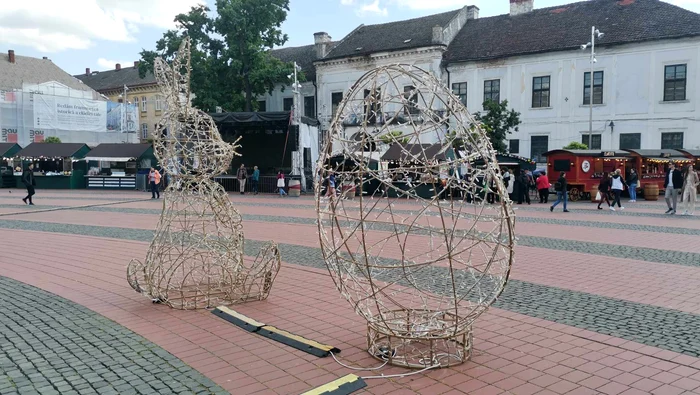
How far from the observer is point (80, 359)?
4.65 meters

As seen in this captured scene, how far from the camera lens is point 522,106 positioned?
32438 millimetres

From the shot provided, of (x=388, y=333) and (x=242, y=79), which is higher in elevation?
(x=242, y=79)

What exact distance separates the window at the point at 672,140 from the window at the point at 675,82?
73.0 inches

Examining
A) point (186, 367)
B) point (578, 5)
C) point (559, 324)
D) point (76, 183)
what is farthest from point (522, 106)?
point (186, 367)

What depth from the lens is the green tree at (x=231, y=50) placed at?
3394 centimetres

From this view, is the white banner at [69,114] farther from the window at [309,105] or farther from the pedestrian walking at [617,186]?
the pedestrian walking at [617,186]

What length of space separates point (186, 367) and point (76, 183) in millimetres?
32028

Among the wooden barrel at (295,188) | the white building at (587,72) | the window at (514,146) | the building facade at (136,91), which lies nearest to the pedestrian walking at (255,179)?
the wooden barrel at (295,188)

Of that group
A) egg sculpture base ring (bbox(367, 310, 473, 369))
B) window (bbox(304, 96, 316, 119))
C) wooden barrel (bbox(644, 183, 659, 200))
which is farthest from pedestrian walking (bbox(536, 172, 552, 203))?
window (bbox(304, 96, 316, 119))

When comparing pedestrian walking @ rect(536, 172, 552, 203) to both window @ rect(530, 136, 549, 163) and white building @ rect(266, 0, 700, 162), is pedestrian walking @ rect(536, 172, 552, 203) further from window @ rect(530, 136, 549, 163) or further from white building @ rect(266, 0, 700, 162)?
window @ rect(530, 136, 549, 163)

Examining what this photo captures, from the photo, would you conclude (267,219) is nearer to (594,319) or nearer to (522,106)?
(594,319)

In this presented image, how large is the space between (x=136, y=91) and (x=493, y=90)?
122 feet

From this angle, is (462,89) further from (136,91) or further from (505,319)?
(136,91)

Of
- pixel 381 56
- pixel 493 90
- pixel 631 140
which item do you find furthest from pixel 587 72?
pixel 381 56
